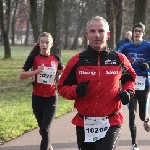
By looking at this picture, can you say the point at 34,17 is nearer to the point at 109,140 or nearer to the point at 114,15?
the point at 114,15

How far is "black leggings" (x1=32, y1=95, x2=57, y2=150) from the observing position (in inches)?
253

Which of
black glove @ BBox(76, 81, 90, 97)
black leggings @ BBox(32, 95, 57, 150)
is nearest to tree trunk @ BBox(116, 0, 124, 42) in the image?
black leggings @ BBox(32, 95, 57, 150)

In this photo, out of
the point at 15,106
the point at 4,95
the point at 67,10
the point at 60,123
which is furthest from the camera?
the point at 67,10

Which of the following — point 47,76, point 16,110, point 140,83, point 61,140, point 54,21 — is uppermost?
point 54,21

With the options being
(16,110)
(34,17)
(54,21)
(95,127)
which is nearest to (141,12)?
(54,21)

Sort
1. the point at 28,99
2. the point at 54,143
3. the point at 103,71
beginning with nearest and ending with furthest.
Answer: the point at 103,71 → the point at 54,143 → the point at 28,99

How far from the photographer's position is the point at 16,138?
7.91 meters

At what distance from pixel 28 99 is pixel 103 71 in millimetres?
9230

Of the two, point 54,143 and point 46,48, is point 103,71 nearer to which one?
point 46,48

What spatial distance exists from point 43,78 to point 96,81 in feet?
8.42

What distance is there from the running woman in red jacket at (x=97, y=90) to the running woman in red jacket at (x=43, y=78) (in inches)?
84.5

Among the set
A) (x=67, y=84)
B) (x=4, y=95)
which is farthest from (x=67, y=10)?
(x=67, y=84)

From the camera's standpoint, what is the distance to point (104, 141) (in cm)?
433

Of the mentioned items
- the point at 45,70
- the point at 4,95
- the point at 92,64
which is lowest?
the point at 4,95
